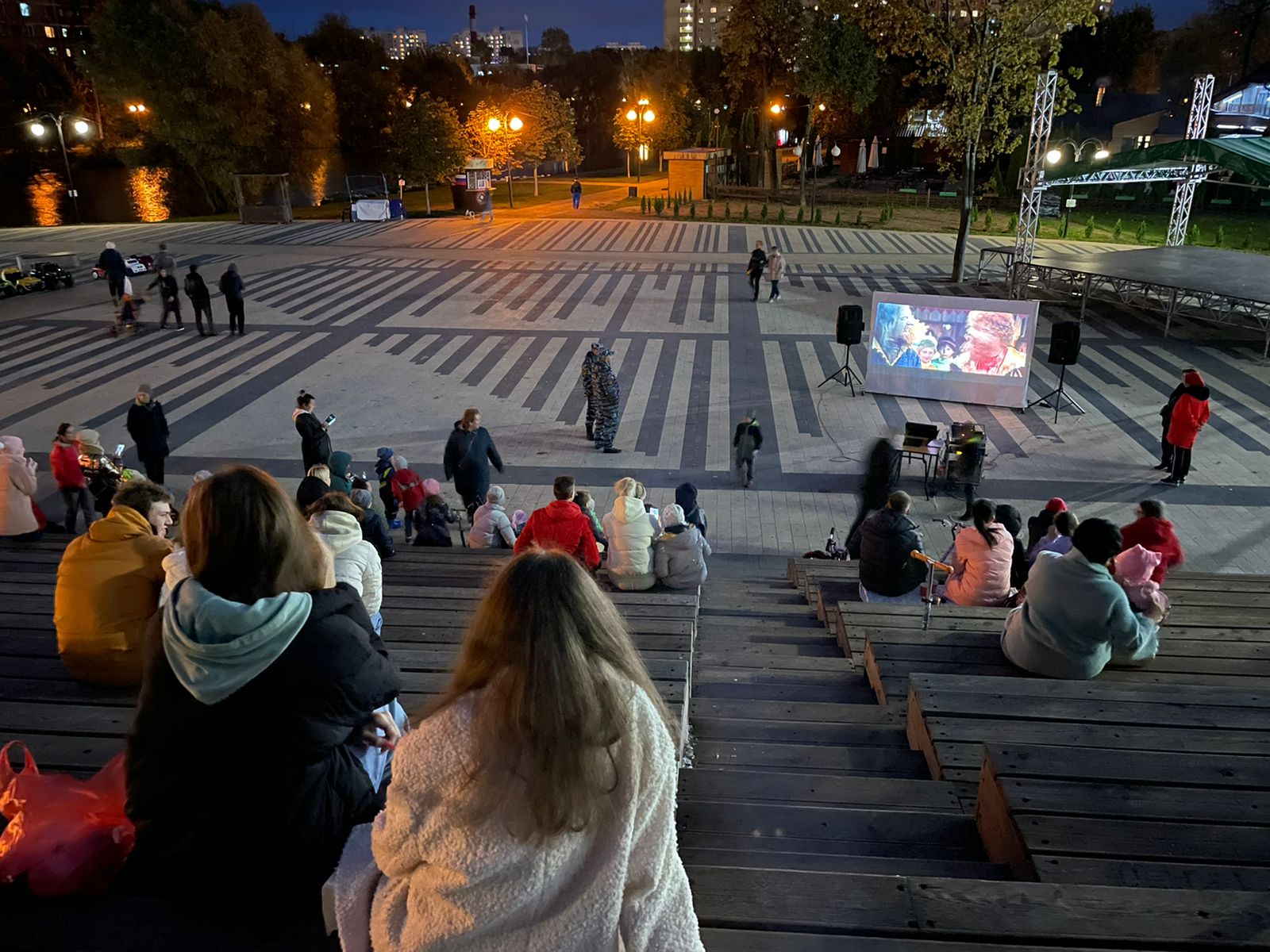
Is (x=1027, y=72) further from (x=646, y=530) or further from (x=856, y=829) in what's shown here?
(x=856, y=829)

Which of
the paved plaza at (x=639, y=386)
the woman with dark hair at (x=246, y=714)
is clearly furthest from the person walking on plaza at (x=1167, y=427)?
the woman with dark hair at (x=246, y=714)

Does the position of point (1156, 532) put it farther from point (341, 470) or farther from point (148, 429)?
point (148, 429)

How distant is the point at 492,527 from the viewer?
7.93m

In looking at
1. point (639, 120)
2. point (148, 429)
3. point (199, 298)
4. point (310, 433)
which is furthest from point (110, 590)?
point (639, 120)

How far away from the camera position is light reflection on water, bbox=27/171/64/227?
152 feet

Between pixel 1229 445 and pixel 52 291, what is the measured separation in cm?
2626

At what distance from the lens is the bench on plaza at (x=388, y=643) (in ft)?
10.5

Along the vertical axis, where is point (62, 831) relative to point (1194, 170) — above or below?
below

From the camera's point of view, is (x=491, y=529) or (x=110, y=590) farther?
(x=491, y=529)

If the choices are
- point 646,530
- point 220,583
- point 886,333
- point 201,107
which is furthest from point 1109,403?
point 201,107

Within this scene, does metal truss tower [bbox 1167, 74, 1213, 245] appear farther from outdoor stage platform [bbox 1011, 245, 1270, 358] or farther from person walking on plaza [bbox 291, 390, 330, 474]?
person walking on plaza [bbox 291, 390, 330, 474]

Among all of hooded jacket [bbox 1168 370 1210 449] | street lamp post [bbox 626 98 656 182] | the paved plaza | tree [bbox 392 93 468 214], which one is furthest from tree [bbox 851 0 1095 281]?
street lamp post [bbox 626 98 656 182]

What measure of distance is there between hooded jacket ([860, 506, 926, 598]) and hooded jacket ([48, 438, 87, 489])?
306 inches

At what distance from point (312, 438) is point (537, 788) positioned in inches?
361
